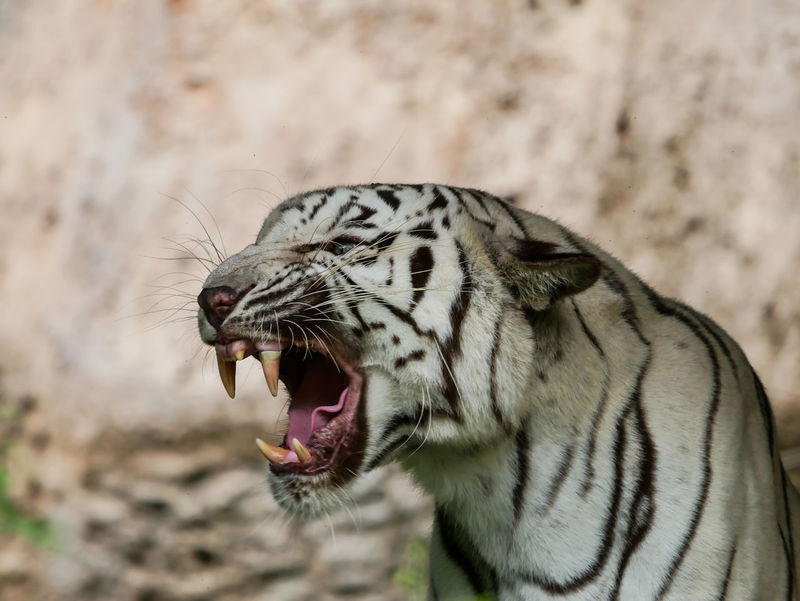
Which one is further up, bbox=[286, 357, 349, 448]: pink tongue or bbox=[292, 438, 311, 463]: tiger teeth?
bbox=[286, 357, 349, 448]: pink tongue

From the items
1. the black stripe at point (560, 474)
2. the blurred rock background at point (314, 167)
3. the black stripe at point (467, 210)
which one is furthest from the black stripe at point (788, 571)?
the blurred rock background at point (314, 167)

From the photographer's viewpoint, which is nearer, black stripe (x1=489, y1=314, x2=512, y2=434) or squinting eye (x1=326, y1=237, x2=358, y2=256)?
black stripe (x1=489, y1=314, x2=512, y2=434)

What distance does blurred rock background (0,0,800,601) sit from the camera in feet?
13.8

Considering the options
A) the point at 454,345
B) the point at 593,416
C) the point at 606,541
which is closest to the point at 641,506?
the point at 606,541

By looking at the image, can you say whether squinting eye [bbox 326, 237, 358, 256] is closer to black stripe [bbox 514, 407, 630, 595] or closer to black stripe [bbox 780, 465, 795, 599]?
black stripe [bbox 514, 407, 630, 595]

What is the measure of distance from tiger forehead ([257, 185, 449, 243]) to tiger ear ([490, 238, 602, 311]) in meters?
0.19

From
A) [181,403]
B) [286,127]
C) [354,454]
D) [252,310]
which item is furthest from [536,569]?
[286,127]

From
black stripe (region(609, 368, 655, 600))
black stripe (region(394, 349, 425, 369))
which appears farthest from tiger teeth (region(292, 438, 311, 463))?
black stripe (region(609, 368, 655, 600))

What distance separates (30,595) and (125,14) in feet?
8.31

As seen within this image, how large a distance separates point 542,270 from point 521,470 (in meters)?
0.48

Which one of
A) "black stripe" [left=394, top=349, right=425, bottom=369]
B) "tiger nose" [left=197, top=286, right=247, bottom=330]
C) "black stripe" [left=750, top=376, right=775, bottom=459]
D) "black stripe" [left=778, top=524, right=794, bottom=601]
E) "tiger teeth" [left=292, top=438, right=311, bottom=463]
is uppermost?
"tiger nose" [left=197, top=286, right=247, bottom=330]

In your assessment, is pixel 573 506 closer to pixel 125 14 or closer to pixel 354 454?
pixel 354 454

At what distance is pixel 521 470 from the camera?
2.23m

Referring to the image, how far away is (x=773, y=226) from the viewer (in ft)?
14.1
